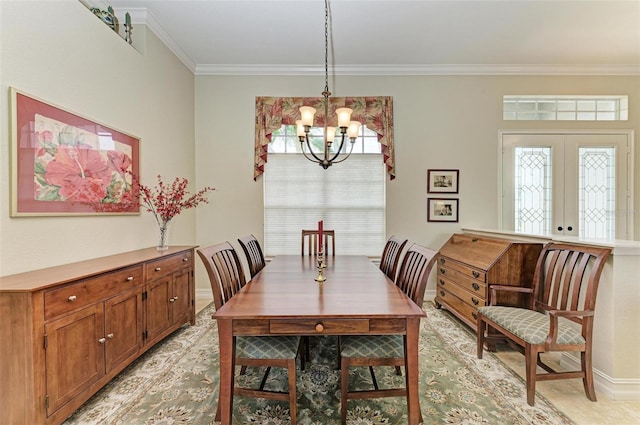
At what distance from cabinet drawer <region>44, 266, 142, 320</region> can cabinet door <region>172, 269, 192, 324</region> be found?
567 mm

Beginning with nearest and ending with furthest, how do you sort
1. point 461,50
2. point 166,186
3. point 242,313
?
point 242,313 < point 166,186 < point 461,50

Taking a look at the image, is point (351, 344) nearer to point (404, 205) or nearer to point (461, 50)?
point (404, 205)

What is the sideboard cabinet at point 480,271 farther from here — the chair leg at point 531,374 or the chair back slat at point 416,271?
the chair back slat at point 416,271

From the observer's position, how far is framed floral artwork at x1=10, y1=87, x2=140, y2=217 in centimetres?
181

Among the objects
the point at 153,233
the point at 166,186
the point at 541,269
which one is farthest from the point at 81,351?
the point at 541,269

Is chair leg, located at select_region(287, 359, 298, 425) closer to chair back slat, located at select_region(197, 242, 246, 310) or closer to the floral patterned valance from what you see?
chair back slat, located at select_region(197, 242, 246, 310)

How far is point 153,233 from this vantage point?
3127mm

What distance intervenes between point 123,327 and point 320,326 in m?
1.60

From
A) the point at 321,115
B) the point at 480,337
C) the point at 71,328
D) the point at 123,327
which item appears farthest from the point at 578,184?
the point at 71,328

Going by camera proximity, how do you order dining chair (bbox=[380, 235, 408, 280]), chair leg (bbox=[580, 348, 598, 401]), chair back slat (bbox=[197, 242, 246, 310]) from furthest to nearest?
dining chair (bbox=[380, 235, 408, 280]) < chair leg (bbox=[580, 348, 598, 401]) < chair back slat (bbox=[197, 242, 246, 310])

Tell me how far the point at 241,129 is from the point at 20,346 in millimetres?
3230

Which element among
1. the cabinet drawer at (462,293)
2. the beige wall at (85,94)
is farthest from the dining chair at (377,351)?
the beige wall at (85,94)

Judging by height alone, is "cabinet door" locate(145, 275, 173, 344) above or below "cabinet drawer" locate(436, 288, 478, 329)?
above

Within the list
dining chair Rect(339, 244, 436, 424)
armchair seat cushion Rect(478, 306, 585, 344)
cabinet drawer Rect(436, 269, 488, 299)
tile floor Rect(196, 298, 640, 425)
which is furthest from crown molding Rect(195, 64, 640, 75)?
tile floor Rect(196, 298, 640, 425)
